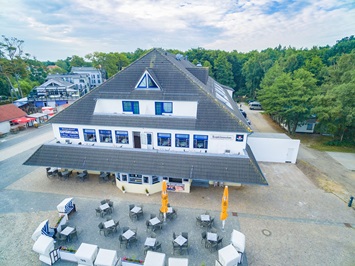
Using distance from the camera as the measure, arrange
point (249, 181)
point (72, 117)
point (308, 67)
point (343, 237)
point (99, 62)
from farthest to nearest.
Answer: point (99, 62) → point (308, 67) → point (72, 117) → point (249, 181) → point (343, 237)

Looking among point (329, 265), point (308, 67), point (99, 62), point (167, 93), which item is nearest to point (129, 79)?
point (167, 93)

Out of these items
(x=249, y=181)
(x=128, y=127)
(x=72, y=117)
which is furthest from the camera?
(x=72, y=117)

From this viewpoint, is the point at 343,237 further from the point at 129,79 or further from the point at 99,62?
the point at 99,62

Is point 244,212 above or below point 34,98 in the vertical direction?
below

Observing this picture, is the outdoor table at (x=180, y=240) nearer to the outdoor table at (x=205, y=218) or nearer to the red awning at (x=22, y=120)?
the outdoor table at (x=205, y=218)

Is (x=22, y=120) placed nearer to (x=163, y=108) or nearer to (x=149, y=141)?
(x=149, y=141)

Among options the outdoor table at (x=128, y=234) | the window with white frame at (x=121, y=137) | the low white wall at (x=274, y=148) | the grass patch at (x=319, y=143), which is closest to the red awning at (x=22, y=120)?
the window with white frame at (x=121, y=137)

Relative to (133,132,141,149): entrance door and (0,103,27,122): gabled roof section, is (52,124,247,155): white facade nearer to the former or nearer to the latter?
(133,132,141,149): entrance door

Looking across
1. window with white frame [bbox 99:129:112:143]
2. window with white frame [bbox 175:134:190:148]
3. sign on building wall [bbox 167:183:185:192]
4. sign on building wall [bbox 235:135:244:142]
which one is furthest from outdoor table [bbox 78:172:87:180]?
sign on building wall [bbox 235:135:244:142]
